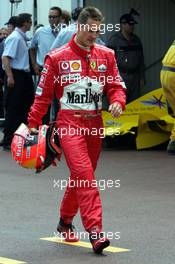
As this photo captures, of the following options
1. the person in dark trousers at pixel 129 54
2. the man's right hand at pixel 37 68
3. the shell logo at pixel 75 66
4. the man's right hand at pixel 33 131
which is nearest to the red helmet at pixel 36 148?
the man's right hand at pixel 33 131

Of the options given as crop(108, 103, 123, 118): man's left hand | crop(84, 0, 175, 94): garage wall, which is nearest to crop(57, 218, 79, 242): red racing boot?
crop(108, 103, 123, 118): man's left hand

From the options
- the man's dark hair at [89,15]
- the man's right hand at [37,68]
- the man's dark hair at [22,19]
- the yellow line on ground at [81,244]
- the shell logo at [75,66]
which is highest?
the man's dark hair at [89,15]

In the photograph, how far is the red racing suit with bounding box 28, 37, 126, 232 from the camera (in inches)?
298

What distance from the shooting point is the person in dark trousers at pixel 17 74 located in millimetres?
14945

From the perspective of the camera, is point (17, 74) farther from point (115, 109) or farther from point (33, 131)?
point (115, 109)

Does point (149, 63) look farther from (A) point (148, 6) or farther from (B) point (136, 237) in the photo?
(B) point (136, 237)

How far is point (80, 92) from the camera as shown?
300 inches

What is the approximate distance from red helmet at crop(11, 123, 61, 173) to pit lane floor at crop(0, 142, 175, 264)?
0.68 metres

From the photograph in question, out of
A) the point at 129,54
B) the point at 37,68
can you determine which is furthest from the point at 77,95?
the point at 129,54

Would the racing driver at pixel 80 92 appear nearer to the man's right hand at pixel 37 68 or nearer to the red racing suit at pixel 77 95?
the red racing suit at pixel 77 95

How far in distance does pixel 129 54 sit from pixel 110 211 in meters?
6.94

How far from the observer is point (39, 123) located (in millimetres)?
7691

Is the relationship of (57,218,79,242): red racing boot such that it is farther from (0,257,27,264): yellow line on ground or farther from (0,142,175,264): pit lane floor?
(0,257,27,264): yellow line on ground

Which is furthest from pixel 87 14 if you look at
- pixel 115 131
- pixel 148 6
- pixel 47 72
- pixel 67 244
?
pixel 148 6
